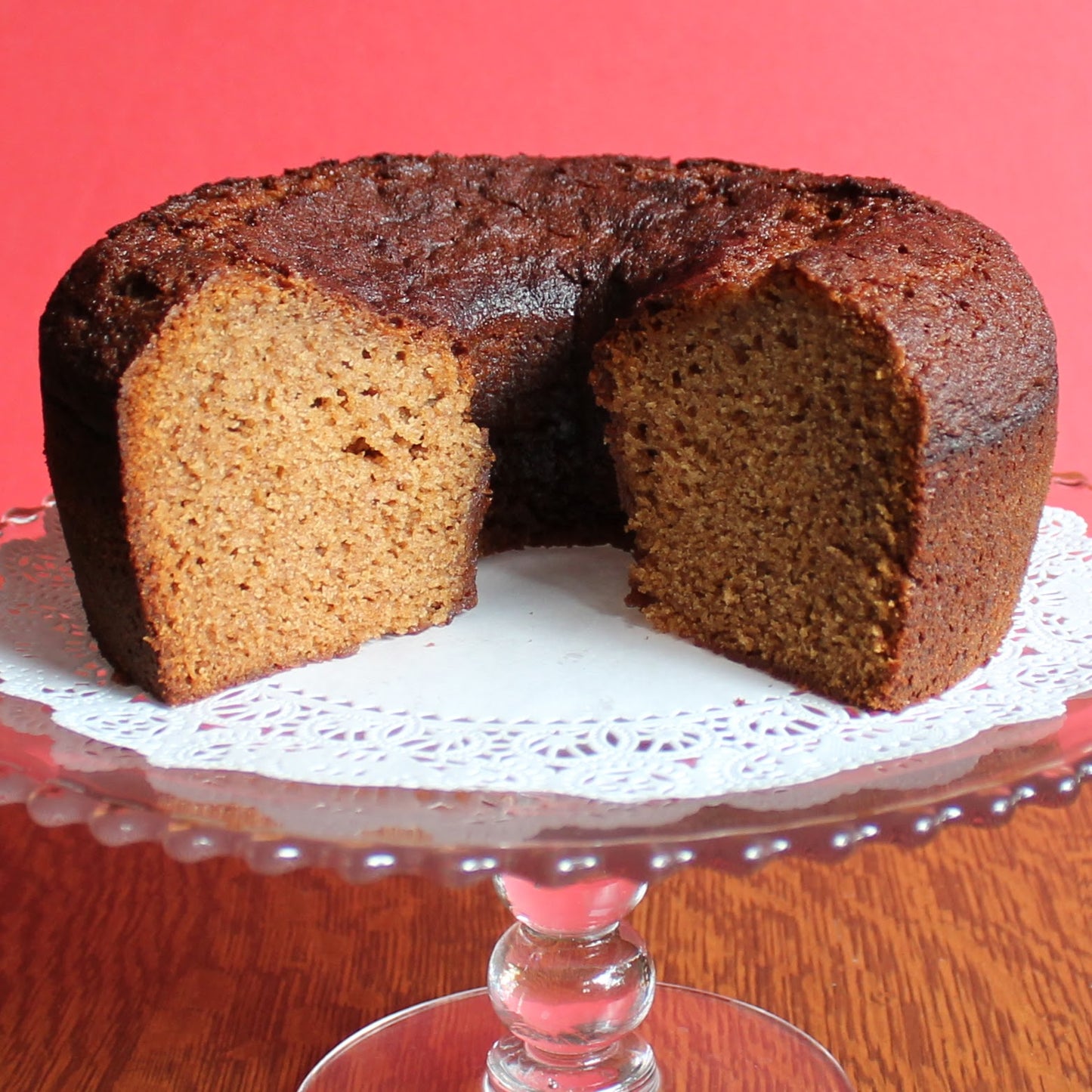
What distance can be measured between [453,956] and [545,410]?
1027 mm

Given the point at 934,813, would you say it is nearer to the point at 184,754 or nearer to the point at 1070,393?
the point at 184,754

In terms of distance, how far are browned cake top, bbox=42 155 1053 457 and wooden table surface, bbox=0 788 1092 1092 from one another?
1005 mm

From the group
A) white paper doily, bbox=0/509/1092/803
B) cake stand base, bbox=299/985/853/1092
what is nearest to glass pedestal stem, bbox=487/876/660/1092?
cake stand base, bbox=299/985/853/1092

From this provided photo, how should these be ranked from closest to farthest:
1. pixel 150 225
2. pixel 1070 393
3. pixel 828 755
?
pixel 828 755, pixel 150 225, pixel 1070 393

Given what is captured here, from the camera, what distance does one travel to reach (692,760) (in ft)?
6.22

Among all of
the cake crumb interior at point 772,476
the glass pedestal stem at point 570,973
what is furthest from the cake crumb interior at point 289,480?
the glass pedestal stem at point 570,973

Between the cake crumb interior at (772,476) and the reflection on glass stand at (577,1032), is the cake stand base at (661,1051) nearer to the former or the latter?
the reflection on glass stand at (577,1032)

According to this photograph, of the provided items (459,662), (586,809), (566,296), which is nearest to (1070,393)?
(566,296)

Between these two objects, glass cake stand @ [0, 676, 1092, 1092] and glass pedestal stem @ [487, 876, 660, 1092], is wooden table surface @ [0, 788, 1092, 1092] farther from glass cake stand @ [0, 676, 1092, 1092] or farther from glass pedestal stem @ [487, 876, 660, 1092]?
glass cake stand @ [0, 676, 1092, 1092]

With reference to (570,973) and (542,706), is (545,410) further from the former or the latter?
(570,973)

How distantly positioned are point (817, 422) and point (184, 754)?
976 millimetres

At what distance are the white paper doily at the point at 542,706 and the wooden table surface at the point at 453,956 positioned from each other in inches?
27.6

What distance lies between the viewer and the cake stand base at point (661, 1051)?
261cm

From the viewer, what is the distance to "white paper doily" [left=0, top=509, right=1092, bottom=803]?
1.88 m
